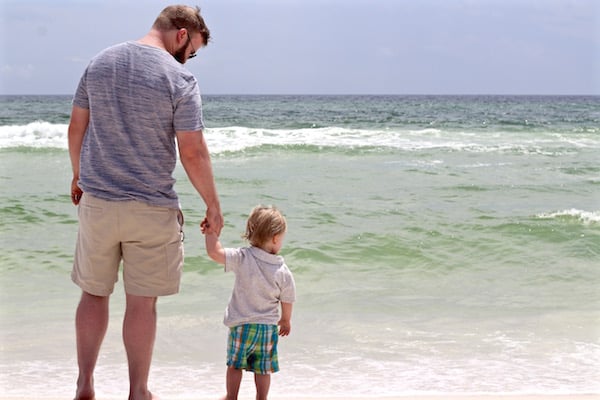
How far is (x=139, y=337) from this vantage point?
117 inches

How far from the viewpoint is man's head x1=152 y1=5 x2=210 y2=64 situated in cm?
295

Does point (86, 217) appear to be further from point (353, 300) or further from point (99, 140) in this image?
point (353, 300)

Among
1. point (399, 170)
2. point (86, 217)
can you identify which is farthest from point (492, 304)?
point (399, 170)

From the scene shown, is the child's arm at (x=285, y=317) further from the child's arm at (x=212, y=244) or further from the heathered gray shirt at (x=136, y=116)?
the heathered gray shirt at (x=136, y=116)

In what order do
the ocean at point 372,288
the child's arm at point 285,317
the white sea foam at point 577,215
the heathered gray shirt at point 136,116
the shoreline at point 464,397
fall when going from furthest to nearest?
1. the white sea foam at point 577,215
2. the ocean at point 372,288
3. the shoreline at point 464,397
4. the child's arm at point 285,317
5. the heathered gray shirt at point 136,116

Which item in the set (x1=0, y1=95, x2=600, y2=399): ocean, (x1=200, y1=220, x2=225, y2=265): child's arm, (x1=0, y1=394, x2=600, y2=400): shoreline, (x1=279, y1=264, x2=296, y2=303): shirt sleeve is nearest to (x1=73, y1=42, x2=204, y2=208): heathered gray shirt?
(x1=200, y1=220, x2=225, y2=265): child's arm

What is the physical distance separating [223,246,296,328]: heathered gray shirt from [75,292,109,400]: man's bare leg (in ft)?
1.55

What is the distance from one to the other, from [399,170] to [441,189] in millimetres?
2367

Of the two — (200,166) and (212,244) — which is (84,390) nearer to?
(212,244)

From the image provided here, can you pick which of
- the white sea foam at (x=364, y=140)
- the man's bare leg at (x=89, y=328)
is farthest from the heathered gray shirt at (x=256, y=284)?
the white sea foam at (x=364, y=140)

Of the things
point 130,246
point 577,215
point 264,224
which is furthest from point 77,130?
point 577,215

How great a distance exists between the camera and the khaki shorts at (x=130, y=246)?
9.45ft

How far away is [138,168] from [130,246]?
287mm

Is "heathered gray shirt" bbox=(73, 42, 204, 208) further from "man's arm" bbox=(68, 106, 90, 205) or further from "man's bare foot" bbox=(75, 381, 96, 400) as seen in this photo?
"man's bare foot" bbox=(75, 381, 96, 400)
